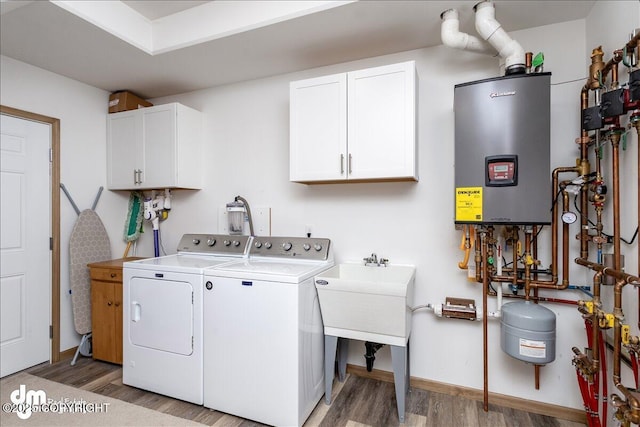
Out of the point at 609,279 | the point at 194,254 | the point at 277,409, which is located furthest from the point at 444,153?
the point at 194,254

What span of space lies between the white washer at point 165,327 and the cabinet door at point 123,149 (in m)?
1.12

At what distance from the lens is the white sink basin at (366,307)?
186cm

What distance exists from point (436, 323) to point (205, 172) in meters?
2.44

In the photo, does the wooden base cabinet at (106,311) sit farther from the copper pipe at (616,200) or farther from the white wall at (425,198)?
the copper pipe at (616,200)

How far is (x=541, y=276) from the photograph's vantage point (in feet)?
6.69

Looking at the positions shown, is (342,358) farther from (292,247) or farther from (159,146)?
(159,146)

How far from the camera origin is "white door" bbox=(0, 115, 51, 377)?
2.48 meters

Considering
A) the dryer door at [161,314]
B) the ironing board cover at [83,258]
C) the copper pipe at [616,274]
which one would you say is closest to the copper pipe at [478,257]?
the copper pipe at [616,274]

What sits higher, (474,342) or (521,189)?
(521,189)

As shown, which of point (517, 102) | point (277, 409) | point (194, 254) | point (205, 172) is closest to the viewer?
point (517, 102)

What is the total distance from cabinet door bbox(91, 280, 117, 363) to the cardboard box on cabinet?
5.51 ft

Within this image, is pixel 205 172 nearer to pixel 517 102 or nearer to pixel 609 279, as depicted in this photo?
pixel 517 102

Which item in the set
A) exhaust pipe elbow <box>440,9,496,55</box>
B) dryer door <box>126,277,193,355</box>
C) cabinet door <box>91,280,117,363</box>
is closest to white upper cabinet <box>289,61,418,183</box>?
exhaust pipe elbow <box>440,9,496,55</box>

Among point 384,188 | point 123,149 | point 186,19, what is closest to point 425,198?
point 384,188
